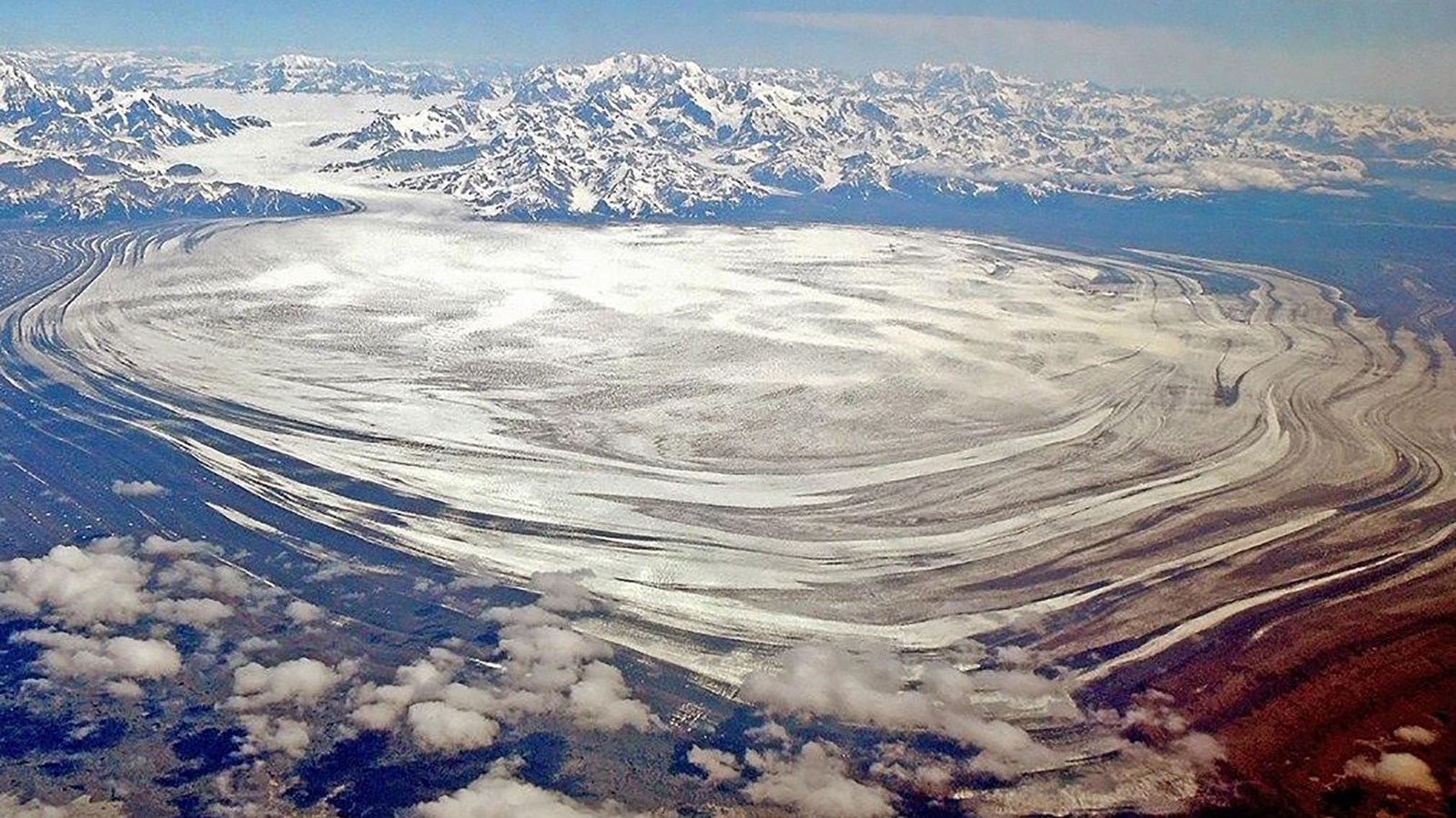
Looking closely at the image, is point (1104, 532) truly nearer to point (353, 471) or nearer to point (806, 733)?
point (806, 733)

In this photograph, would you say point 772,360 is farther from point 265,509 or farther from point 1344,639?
point 1344,639

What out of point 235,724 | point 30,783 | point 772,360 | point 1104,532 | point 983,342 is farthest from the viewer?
point 983,342

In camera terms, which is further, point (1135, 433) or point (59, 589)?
point (1135, 433)

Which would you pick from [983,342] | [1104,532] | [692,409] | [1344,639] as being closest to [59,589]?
[692,409]

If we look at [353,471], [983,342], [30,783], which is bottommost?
[30,783]

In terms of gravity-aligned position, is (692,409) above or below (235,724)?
above

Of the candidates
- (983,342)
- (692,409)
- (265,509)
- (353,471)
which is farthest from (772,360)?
(265,509)

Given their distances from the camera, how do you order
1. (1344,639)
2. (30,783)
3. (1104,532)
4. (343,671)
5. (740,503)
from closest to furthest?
(30,783) < (343,671) < (1344,639) < (1104,532) < (740,503)

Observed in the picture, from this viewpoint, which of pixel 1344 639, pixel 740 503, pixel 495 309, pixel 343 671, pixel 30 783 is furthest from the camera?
pixel 495 309

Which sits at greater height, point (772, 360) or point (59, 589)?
point (772, 360)
